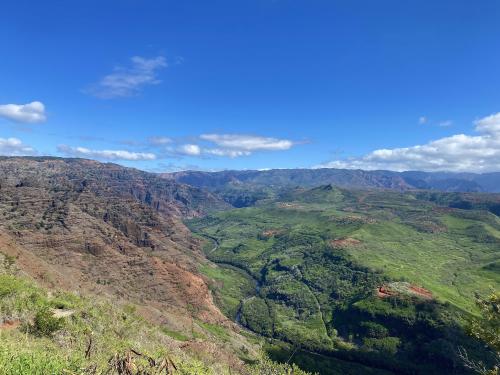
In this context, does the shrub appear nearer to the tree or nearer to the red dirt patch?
the red dirt patch

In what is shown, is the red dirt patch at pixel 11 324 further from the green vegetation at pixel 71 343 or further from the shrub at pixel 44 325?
the shrub at pixel 44 325

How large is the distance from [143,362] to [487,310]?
31.2 metres

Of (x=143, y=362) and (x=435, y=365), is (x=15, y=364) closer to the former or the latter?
(x=143, y=362)

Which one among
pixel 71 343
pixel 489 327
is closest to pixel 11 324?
pixel 71 343

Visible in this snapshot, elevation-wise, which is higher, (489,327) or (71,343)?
(489,327)

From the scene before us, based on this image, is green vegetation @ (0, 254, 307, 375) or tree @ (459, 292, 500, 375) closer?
green vegetation @ (0, 254, 307, 375)

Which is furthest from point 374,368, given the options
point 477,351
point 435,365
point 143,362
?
point 143,362

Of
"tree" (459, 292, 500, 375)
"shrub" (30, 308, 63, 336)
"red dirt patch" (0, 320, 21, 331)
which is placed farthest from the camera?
"red dirt patch" (0, 320, 21, 331)

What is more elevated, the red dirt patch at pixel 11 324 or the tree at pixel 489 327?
the tree at pixel 489 327

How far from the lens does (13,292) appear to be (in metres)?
64.0

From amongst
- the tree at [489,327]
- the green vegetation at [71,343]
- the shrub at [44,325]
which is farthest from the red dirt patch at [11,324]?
the tree at [489,327]

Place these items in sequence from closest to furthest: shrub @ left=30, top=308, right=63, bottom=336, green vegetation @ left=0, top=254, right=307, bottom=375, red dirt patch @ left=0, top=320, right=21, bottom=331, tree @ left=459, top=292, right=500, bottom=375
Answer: green vegetation @ left=0, top=254, right=307, bottom=375 → tree @ left=459, top=292, right=500, bottom=375 → shrub @ left=30, top=308, right=63, bottom=336 → red dirt patch @ left=0, top=320, right=21, bottom=331

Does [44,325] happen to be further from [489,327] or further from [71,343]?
[489,327]

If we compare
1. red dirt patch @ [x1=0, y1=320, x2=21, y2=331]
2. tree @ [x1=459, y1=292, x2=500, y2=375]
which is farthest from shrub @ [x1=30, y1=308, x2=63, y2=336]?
tree @ [x1=459, y1=292, x2=500, y2=375]
